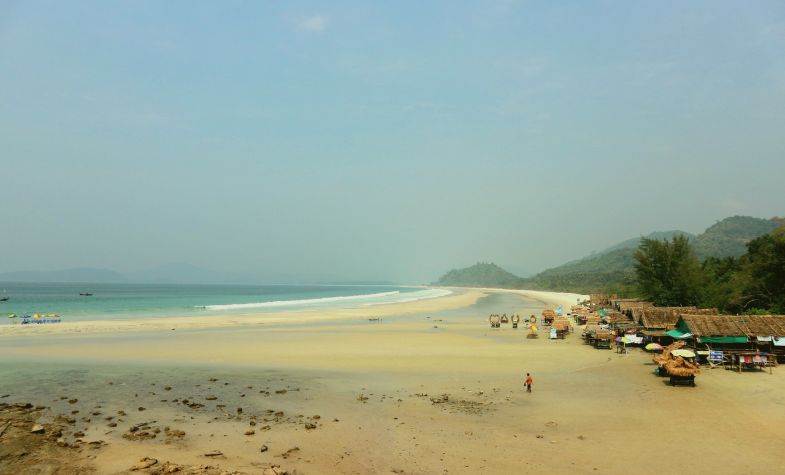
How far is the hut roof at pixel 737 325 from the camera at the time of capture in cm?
2622

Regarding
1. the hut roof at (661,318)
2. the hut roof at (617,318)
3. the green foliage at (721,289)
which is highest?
the green foliage at (721,289)

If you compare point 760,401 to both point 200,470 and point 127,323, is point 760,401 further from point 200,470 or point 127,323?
point 127,323

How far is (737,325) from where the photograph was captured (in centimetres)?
2689

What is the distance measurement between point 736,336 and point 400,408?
21142 millimetres

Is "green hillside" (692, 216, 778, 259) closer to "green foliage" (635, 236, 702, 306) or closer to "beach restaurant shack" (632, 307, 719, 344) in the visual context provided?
"green foliage" (635, 236, 702, 306)

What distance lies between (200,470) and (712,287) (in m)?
53.1

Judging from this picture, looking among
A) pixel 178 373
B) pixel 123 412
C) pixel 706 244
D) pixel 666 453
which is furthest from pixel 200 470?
pixel 706 244

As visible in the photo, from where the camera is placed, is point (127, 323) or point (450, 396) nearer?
point (450, 396)

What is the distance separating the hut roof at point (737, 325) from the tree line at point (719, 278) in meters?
12.0

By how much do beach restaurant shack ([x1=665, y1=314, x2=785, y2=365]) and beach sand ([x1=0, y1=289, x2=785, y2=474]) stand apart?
6.06 feet

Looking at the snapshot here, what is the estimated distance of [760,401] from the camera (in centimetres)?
1855

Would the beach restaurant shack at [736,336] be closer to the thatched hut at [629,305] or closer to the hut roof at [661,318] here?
the hut roof at [661,318]

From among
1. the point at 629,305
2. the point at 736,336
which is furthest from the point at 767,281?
the point at 736,336

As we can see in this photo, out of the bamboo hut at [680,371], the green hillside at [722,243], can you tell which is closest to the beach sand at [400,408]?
the bamboo hut at [680,371]
